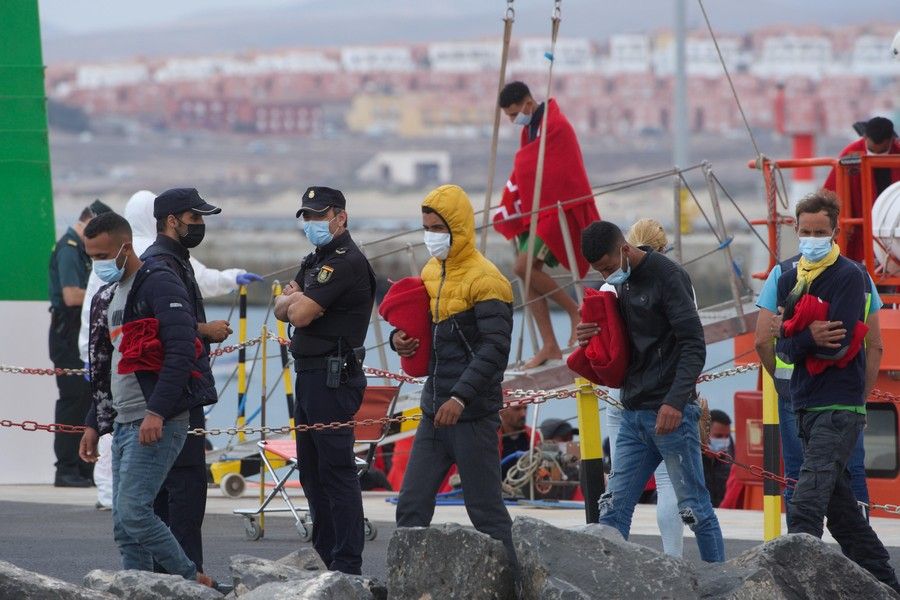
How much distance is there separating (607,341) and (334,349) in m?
1.17

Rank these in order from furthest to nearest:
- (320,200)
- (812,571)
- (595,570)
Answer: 1. (320,200)
2. (812,571)
3. (595,570)

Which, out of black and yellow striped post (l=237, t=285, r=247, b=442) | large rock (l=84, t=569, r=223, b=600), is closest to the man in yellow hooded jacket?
large rock (l=84, t=569, r=223, b=600)

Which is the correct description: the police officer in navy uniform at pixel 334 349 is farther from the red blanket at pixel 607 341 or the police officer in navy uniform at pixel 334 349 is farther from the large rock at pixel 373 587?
the red blanket at pixel 607 341

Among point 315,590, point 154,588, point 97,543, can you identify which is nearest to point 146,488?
point 154,588

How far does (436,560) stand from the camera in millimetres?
6766

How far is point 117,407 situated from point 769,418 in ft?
9.88

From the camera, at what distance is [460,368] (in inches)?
280

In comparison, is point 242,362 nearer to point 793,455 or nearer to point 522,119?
point 522,119

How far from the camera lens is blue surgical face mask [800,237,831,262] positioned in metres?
7.10

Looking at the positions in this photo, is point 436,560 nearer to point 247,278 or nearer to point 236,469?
point 247,278

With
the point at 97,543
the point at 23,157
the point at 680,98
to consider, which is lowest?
the point at 97,543

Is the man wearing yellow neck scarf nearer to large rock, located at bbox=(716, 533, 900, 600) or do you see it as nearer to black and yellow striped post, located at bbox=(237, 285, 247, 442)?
large rock, located at bbox=(716, 533, 900, 600)

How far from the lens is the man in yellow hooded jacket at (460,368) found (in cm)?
707

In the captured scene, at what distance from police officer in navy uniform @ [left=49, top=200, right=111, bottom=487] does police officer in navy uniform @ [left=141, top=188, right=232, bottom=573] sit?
405 cm
